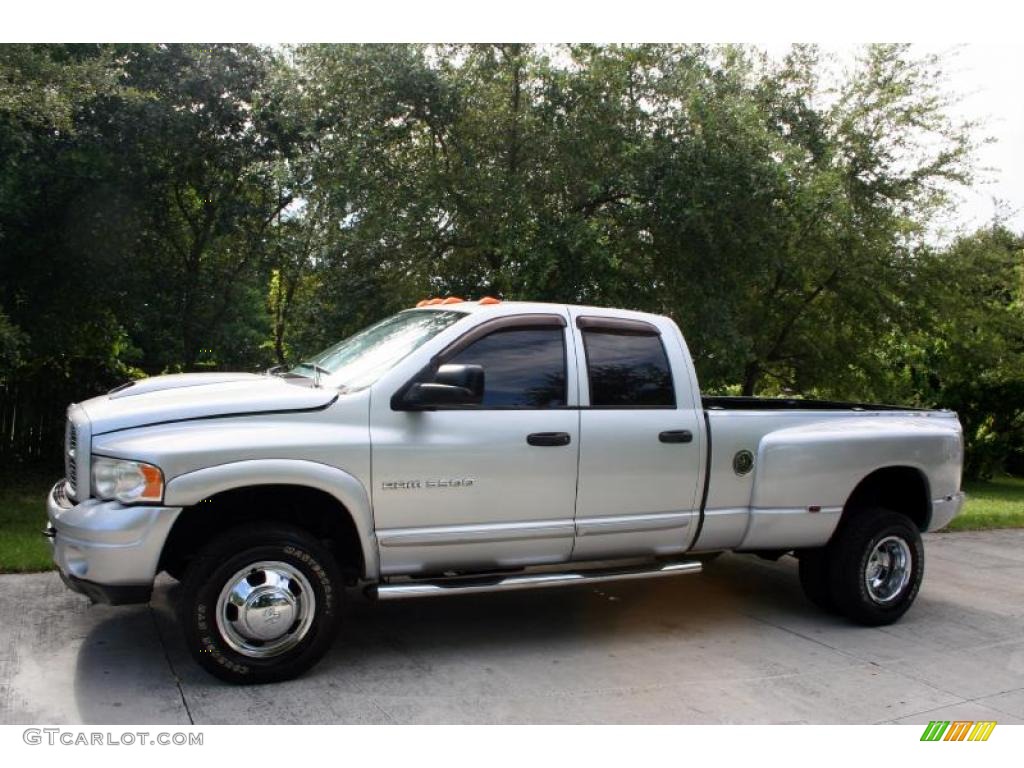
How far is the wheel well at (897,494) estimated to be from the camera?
6.72m

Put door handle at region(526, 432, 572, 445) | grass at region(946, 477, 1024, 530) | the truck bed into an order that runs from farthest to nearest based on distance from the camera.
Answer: grass at region(946, 477, 1024, 530) → the truck bed → door handle at region(526, 432, 572, 445)

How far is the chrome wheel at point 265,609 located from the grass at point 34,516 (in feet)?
10.1

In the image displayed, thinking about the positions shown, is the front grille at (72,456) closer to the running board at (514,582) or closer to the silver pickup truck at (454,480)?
the silver pickup truck at (454,480)

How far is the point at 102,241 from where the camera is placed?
422 inches

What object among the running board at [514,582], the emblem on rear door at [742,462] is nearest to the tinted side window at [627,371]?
the emblem on rear door at [742,462]

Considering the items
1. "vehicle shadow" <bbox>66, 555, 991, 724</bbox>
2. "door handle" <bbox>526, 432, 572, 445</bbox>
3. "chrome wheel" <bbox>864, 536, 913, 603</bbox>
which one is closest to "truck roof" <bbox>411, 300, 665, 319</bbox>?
"door handle" <bbox>526, 432, 572, 445</bbox>

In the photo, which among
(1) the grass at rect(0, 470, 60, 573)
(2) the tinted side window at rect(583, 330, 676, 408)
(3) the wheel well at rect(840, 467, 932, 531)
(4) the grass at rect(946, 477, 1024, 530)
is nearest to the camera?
(2) the tinted side window at rect(583, 330, 676, 408)

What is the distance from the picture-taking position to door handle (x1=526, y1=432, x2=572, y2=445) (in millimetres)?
5434

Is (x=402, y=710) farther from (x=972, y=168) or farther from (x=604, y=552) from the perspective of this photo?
(x=972, y=168)

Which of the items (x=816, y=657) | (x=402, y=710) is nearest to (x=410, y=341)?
(x=402, y=710)

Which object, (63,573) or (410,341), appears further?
(410,341)

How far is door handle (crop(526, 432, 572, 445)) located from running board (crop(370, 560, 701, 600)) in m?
0.74

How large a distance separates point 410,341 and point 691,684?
2.46m

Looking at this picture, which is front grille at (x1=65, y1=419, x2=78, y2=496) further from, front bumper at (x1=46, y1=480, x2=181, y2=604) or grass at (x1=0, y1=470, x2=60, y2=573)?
grass at (x1=0, y1=470, x2=60, y2=573)
